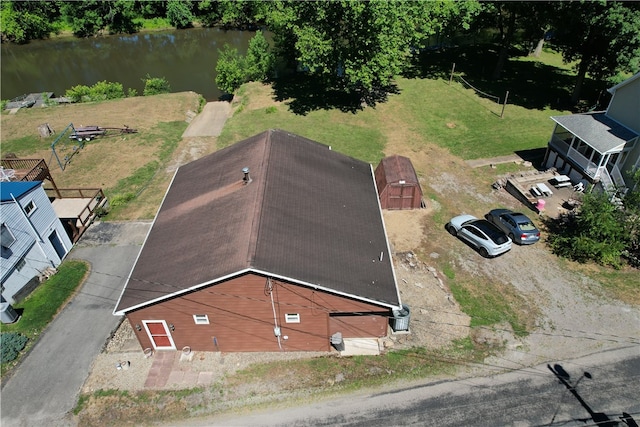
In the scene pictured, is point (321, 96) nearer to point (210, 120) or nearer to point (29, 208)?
point (210, 120)

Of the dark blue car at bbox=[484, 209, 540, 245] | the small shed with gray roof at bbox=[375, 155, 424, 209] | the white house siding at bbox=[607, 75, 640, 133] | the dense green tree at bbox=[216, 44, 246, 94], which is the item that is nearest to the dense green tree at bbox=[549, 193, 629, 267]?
the dark blue car at bbox=[484, 209, 540, 245]

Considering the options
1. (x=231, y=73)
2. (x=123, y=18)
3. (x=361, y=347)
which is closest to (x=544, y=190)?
(x=361, y=347)

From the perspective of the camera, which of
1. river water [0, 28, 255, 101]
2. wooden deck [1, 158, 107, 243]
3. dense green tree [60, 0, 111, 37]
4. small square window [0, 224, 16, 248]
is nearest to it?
small square window [0, 224, 16, 248]

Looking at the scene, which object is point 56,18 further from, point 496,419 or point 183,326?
point 496,419

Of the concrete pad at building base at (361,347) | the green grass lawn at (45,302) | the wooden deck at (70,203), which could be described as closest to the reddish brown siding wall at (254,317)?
the concrete pad at building base at (361,347)

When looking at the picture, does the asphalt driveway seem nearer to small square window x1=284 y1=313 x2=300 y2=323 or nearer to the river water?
small square window x1=284 y1=313 x2=300 y2=323

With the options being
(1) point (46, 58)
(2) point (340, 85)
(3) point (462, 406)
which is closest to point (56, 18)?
(1) point (46, 58)
